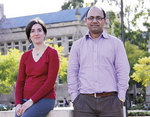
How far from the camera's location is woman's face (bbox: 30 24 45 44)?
5.86m

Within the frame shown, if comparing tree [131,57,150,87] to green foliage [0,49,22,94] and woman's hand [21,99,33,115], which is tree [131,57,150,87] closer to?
green foliage [0,49,22,94]

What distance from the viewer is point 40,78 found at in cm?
566

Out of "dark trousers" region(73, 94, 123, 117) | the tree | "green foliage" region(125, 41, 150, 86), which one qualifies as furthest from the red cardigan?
"green foliage" region(125, 41, 150, 86)

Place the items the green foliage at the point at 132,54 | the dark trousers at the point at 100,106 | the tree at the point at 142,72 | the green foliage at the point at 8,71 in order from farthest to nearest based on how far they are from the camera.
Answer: the green foliage at the point at 132,54 → the green foliage at the point at 8,71 → the tree at the point at 142,72 → the dark trousers at the point at 100,106

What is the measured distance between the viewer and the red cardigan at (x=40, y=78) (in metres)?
5.60

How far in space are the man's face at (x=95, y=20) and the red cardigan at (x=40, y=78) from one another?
0.60 m

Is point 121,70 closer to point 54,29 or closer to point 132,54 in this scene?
point 132,54

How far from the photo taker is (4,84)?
38094 mm

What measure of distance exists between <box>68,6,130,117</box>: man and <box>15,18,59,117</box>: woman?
28 cm

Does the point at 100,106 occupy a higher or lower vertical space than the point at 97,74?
lower

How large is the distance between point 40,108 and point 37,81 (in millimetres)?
341

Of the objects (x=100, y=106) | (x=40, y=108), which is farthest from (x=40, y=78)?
(x=100, y=106)

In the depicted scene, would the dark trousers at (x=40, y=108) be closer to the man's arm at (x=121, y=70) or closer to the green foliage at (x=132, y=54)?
the man's arm at (x=121, y=70)

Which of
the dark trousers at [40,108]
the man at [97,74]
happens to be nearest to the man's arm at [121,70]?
the man at [97,74]
